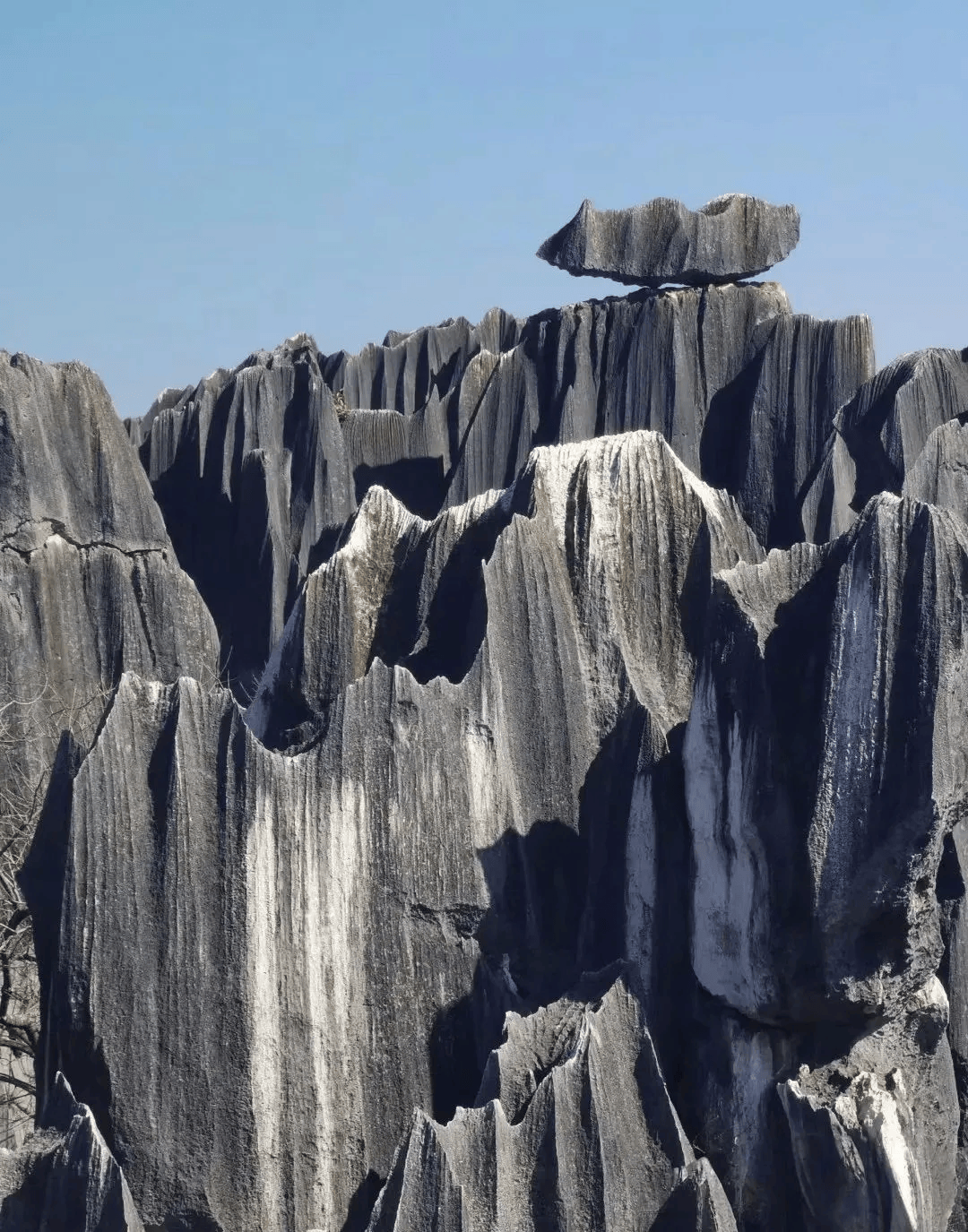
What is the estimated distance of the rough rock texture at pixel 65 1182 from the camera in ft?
36.0

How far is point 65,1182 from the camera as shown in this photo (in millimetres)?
11141

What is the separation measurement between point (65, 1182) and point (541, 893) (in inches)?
A: 149

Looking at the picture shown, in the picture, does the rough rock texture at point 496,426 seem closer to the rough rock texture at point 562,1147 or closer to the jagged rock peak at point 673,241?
the jagged rock peak at point 673,241

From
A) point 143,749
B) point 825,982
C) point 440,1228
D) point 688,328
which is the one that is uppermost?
point 688,328

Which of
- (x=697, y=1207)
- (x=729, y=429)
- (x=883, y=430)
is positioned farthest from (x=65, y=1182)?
(x=729, y=429)

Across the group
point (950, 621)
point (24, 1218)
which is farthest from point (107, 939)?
point (950, 621)

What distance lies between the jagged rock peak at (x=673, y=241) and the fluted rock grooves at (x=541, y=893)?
39.4ft

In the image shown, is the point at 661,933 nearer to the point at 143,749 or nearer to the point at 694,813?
the point at 694,813

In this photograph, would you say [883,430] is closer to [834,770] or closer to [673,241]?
[673,241]

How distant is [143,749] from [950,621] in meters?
5.09

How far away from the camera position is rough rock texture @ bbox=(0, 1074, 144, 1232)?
36.0 feet

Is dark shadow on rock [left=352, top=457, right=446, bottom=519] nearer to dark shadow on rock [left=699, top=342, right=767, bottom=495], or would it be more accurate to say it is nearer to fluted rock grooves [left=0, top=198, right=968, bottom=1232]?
dark shadow on rock [left=699, top=342, right=767, bottom=495]

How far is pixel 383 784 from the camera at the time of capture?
12.7 metres

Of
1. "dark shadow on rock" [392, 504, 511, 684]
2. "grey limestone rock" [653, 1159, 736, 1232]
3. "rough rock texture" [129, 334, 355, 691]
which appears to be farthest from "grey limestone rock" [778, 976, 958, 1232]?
"rough rock texture" [129, 334, 355, 691]
